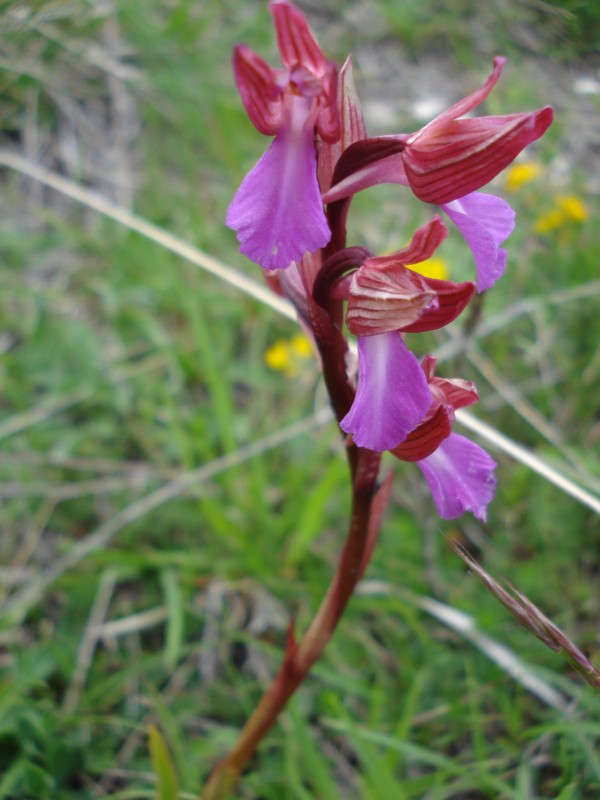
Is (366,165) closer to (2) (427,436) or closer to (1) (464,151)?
(1) (464,151)

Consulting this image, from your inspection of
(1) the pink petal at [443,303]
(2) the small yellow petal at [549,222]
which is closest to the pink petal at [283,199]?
(1) the pink petal at [443,303]

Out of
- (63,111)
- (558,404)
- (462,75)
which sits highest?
(462,75)

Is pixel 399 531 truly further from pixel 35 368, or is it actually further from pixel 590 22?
pixel 590 22

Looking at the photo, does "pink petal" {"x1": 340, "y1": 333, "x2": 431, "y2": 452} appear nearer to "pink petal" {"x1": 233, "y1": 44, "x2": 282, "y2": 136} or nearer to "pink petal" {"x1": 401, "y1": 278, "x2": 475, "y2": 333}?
"pink petal" {"x1": 401, "y1": 278, "x2": 475, "y2": 333}

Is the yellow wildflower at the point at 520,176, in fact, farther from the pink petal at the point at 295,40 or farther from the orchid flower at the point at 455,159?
the pink petal at the point at 295,40

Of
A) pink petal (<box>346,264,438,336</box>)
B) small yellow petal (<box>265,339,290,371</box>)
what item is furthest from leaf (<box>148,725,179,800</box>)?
small yellow petal (<box>265,339,290,371</box>)

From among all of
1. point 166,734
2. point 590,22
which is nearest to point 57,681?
point 166,734

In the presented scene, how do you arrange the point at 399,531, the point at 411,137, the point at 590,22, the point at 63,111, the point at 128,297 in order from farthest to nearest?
1. the point at 63,111
2. the point at 128,297
3. the point at 590,22
4. the point at 399,531
5. the point at 411,137
